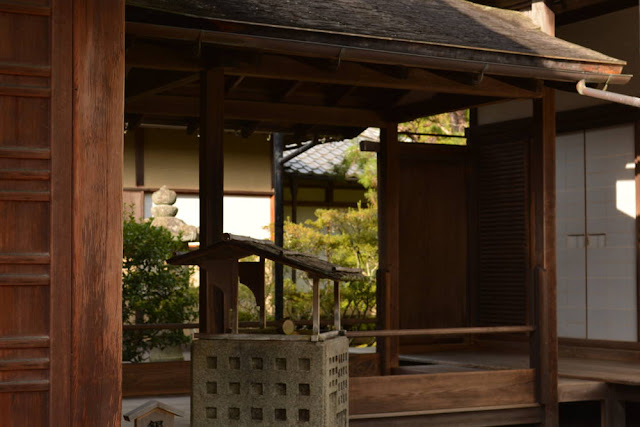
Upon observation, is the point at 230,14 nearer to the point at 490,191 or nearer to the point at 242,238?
the point at 242,238

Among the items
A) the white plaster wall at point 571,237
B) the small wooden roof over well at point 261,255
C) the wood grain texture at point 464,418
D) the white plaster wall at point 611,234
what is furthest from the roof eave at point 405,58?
the white plaster wall at point 571,237

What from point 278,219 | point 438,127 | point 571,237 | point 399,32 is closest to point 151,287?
point 278,219

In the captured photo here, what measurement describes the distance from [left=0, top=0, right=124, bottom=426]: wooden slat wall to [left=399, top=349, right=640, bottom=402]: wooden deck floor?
17.0ft

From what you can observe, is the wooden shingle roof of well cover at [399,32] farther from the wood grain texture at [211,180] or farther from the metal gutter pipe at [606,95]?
the wood grain texture at [211,180]

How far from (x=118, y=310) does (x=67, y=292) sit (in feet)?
0.72

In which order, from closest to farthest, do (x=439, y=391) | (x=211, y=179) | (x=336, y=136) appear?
(x=211, y=179), (x=439, y=391), (x=336, y=136)

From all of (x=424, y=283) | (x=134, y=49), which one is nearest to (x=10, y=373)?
(x=134, y=49)

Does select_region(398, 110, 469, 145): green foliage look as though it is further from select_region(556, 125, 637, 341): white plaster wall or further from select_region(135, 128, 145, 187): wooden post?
select_region(556, 125, 637, 341): white plaster wall

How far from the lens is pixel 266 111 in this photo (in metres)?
8.93

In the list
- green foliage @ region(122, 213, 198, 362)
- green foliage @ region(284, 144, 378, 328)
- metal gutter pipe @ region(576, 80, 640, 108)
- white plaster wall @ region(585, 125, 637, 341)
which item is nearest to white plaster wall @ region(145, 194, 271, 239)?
green foliage @ region(284, 144, 378, 328)

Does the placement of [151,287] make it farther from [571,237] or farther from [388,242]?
[571,237]

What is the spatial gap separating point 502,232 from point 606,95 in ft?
12.6

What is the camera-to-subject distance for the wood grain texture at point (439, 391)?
7.44m

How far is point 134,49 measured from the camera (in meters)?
6.40
